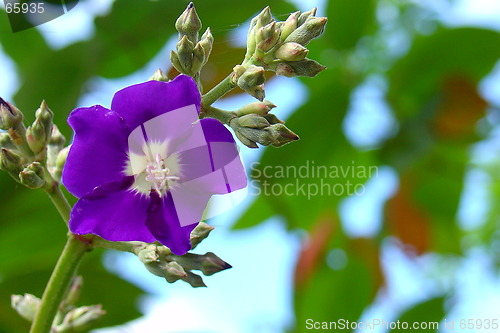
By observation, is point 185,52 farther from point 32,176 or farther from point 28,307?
point 28,307

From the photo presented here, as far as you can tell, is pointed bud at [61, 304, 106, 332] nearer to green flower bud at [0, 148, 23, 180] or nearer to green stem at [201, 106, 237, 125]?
green flower bud at [0, 148, 23, 180]

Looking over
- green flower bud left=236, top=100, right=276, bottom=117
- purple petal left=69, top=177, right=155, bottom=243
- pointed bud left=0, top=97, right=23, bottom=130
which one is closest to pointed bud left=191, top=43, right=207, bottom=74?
green flower bud left=236, top=100, right=276, bottom=117

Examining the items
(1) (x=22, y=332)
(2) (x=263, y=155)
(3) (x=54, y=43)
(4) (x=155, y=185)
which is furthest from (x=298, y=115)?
(4) (x=155, y=185)

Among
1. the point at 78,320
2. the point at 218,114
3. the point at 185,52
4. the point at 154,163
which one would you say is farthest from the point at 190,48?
the point at 78,320

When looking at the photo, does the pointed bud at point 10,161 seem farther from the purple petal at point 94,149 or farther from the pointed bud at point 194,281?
the pointed bud at point 194,281

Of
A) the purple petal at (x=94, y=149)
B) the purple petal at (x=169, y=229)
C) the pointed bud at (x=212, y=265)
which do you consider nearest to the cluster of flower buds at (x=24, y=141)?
the purple petal at (x=94, y=149)

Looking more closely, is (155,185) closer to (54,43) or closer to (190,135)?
(190,135)
